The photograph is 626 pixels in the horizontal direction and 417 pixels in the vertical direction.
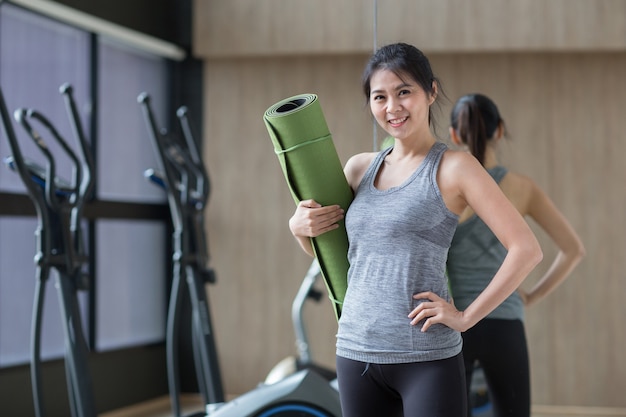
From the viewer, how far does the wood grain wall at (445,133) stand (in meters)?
4.97

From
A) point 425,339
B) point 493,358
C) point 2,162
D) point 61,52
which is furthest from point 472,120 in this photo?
point 61,52

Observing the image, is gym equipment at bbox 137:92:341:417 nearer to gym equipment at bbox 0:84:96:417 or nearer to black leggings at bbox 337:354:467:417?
gym equipment at bbox 0:84:96:417

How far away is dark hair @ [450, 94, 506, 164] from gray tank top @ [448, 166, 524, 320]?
0.67 feet

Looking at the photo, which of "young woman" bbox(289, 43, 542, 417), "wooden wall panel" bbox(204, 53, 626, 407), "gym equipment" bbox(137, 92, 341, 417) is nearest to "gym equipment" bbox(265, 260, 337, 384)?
"gym equipment" bbox(137, 92, 341, 417)

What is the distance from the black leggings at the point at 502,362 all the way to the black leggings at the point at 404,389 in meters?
0.57

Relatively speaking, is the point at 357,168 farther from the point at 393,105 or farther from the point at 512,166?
the point at 512,166

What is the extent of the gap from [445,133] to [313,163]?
3.07 meters

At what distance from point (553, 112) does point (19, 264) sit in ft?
10.3

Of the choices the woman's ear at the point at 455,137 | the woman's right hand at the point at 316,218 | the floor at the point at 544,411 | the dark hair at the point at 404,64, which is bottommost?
the floor at the point at 544,411

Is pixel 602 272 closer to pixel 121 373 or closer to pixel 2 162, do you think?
pixel 121 373

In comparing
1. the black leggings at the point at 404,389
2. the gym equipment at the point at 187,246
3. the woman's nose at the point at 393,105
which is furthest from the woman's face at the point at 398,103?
the gym equipment at the point at 187,246

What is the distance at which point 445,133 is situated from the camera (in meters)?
4.68

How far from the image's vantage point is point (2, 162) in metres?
4.02

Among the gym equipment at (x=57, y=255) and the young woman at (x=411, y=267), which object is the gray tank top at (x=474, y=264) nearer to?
the young woman at (x=411, y=267)
